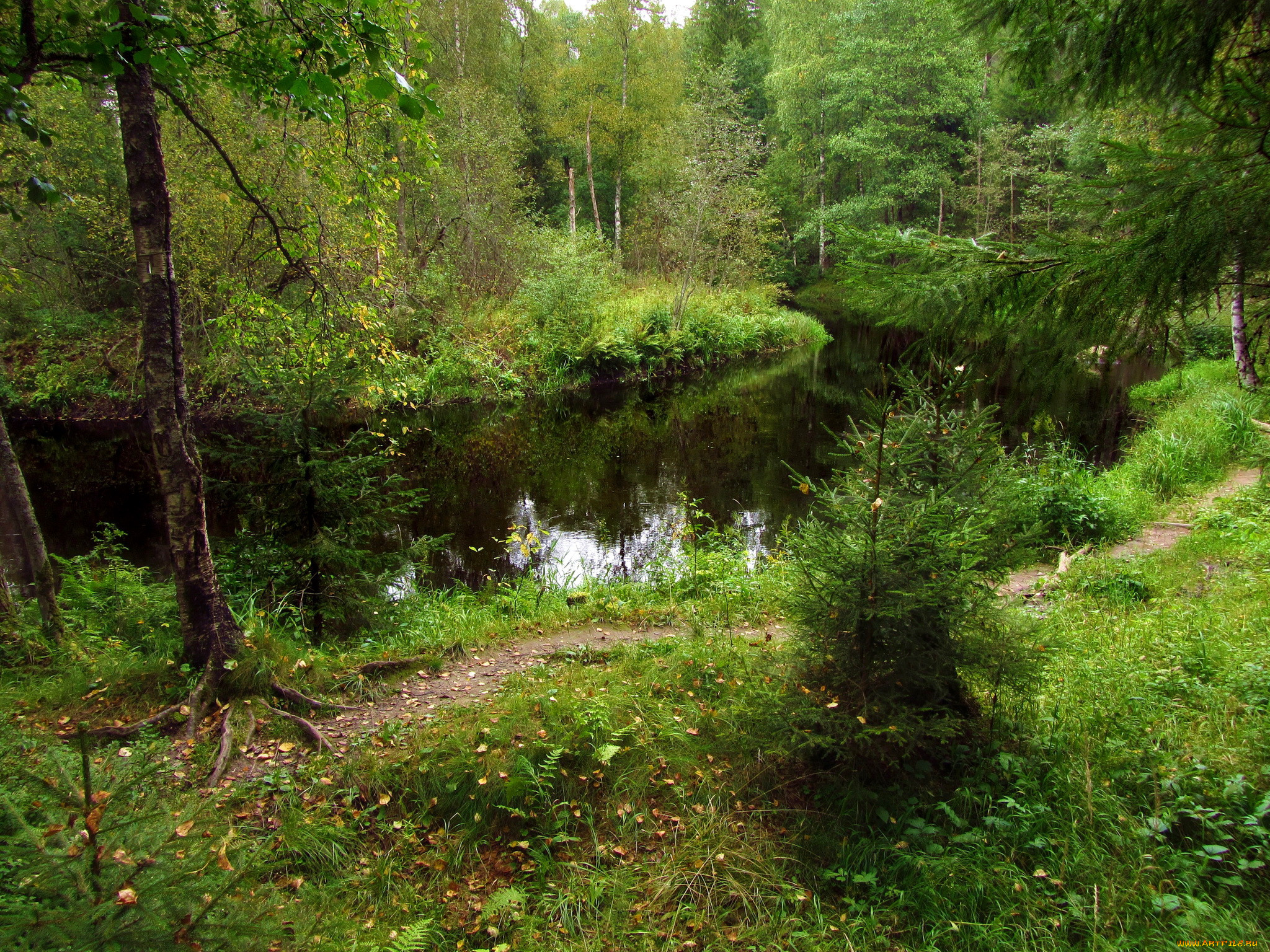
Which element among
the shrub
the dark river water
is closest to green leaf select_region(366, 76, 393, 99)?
the dark river water

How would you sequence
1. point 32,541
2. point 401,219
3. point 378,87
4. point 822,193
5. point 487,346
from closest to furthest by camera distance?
1. point 378,87
2. point 32,541
3. point 487,346
4. point 401,219
5. point 822,193

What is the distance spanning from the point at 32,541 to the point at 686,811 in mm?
4777

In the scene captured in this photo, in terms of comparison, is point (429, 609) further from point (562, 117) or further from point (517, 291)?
point (562, 117)

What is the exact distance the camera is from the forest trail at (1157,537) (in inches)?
247

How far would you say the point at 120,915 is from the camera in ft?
4.82

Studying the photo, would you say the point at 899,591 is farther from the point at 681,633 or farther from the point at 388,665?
the point at 388,665

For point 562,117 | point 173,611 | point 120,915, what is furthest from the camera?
point 562,117

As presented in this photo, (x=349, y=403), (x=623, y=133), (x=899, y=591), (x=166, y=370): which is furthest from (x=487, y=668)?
(x=623, y=133)

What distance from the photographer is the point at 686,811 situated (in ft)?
10.5

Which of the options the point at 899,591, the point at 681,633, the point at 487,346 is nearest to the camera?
the point at 899,591

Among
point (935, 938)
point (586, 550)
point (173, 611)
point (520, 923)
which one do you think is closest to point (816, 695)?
point (935, 938)

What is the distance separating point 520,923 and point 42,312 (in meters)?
17.4

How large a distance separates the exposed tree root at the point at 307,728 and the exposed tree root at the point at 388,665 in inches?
25.9

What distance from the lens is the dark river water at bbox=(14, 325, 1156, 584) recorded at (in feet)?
29.7
